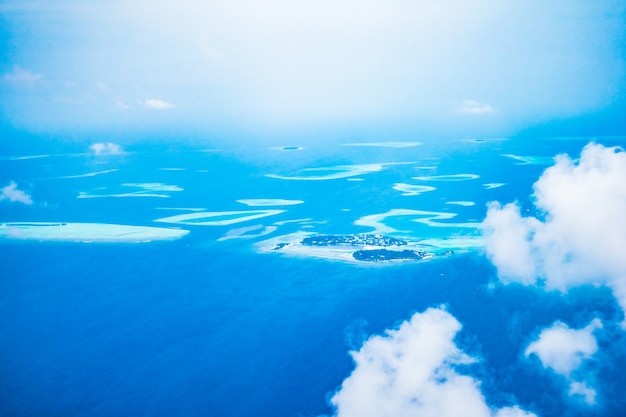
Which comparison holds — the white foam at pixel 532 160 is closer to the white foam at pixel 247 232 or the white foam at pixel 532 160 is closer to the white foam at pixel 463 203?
the white foam at pixel 463 203

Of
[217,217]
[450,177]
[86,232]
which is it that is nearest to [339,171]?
[450,177]

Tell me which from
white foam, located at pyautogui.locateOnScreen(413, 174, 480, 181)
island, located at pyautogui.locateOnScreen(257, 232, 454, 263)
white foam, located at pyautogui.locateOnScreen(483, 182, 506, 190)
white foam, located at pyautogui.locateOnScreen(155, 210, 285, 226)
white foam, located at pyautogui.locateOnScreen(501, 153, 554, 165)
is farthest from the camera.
Answer: white foam, located at pyautogui.locateOnScreen(501, 153, 554, 165)

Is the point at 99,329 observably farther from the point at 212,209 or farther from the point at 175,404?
the point at 212,209

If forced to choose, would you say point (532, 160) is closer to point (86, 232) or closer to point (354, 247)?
point (354, 247)

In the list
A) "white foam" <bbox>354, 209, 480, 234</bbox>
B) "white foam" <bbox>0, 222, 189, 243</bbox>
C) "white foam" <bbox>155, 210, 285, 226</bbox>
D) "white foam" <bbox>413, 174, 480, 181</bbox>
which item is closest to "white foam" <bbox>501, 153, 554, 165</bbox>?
"white foam" <bbox>413, 174, 480, 181</bbox>

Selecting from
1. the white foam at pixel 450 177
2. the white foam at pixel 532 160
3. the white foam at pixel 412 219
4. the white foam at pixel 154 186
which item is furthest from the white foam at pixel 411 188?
the white foam at pixel 154 186

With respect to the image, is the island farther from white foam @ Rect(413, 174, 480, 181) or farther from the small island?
white foam @ Rect(413, 174, 480, 181)
